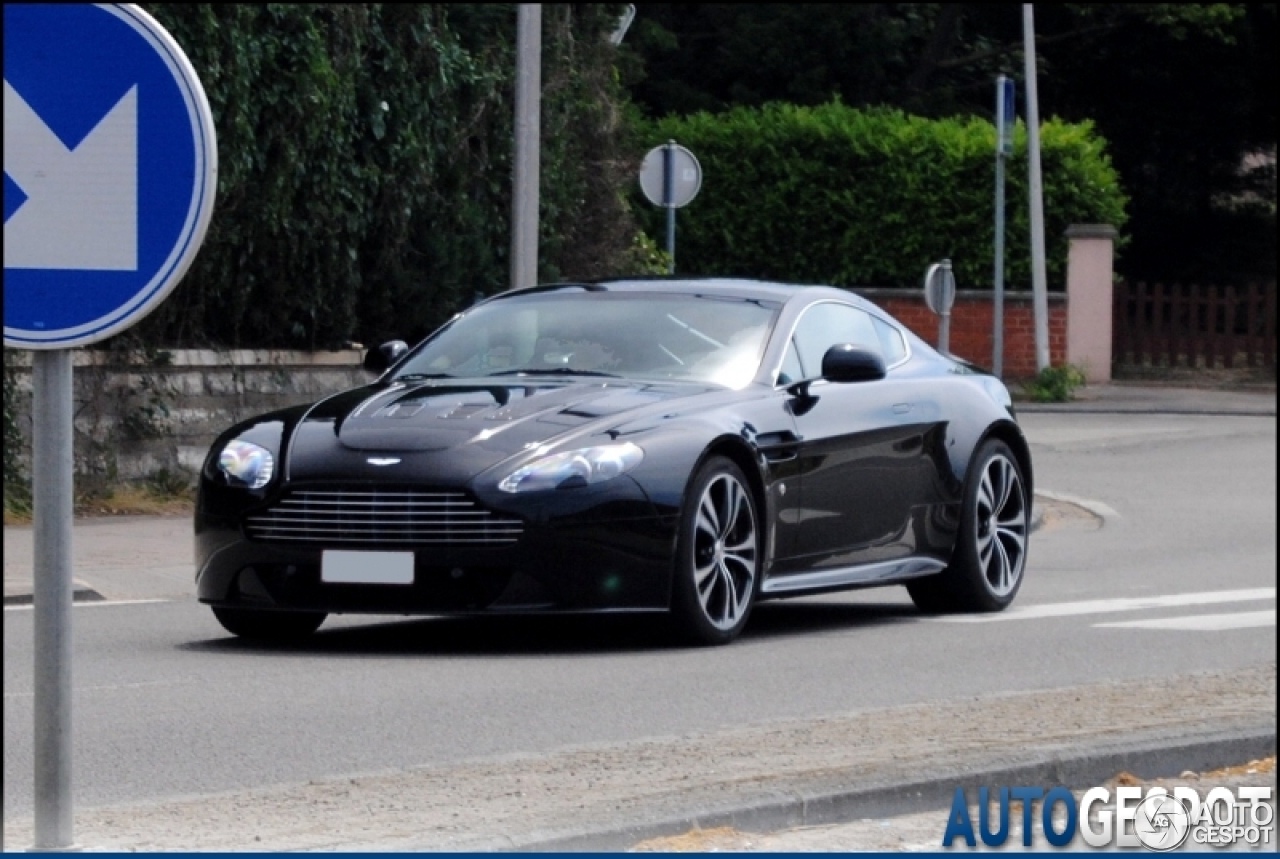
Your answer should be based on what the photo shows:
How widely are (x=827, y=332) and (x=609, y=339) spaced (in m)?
1.11

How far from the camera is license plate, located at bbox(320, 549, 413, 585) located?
9680 mm

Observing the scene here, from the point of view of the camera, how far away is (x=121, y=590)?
13164 millimetres

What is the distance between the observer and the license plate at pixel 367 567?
9680 millimetres

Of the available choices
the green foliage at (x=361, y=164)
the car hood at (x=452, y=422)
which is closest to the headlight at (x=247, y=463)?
the car hood at (x=452, y=422)

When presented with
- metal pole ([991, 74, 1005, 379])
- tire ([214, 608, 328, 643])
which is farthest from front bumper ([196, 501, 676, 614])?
metal pole ([991, 74, 1005, 379])

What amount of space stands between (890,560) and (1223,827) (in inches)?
203

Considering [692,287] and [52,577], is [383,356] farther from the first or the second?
[52,577]

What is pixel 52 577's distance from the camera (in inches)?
185

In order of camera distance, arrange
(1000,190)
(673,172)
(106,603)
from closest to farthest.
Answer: (106,603)
(673,172)
(1000,190)

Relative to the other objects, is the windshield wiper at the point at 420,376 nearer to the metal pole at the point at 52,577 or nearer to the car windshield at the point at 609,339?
the car windshield at the point at 609,339

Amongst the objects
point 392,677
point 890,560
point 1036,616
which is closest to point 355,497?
point 392,677

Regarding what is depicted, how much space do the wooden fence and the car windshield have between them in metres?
30.3

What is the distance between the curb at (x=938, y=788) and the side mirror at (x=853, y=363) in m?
3.72

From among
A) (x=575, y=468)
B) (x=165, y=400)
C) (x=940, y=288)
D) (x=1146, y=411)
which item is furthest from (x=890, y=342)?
(x=1146, y=411)
